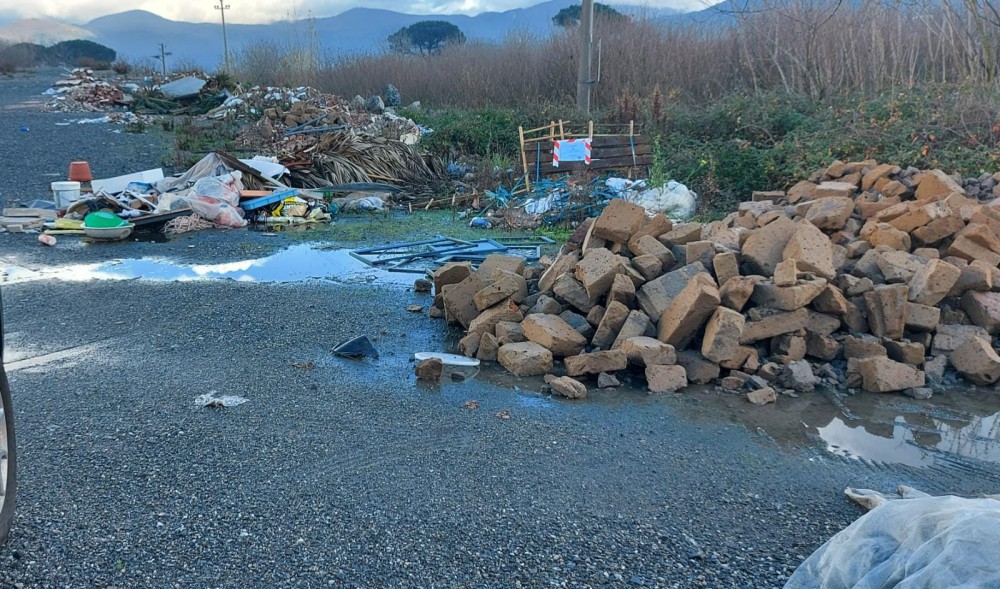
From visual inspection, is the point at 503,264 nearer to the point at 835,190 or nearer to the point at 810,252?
the point at 810,252

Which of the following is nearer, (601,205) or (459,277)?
(459,277)

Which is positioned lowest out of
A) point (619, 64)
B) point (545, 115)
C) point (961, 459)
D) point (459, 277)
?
point (961, 459)

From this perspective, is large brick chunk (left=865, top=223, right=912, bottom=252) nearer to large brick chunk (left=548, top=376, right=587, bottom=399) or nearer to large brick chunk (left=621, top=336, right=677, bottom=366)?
large brick chunk (left=621, top=336, right=677, bottom=366)

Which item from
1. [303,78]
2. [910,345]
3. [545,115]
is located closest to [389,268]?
[910,345]

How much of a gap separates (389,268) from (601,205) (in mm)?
4133

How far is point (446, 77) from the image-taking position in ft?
81.3

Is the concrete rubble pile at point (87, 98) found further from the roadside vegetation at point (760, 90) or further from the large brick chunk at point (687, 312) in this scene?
the large brick chunk at point (687, 312)

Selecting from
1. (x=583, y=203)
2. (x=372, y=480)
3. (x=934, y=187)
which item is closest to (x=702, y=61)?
(x=583, y=203)

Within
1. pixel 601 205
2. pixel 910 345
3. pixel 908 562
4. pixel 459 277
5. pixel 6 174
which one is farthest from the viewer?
pixel 6 174

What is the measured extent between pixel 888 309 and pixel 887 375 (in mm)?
611

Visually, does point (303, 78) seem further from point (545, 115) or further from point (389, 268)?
point (389, 268)

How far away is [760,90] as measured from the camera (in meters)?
16.7

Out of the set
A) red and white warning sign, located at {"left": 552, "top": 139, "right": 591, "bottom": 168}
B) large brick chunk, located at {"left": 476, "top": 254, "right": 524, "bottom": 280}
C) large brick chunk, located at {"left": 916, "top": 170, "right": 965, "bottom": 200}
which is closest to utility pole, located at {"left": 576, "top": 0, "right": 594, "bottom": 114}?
red and white warning sign, located at {"left": 552, "top": 139, "right": 591, "bottom": 168}

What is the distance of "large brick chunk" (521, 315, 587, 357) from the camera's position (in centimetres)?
582
